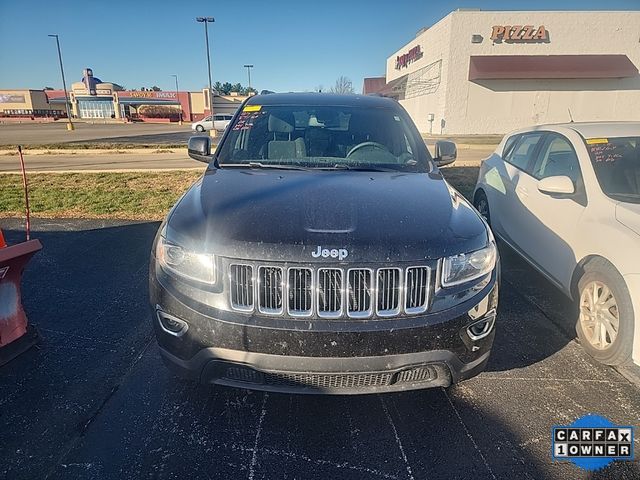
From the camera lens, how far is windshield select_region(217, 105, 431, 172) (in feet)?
11.0

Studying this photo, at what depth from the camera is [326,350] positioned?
2.06 meters

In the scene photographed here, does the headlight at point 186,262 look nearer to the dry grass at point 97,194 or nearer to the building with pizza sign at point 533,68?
the dry grass at point 97,194

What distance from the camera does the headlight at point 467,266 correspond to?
2.15 meters

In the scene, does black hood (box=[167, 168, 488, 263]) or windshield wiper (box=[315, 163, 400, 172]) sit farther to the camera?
windshield wiper (box=[315, 163, 400, 172])

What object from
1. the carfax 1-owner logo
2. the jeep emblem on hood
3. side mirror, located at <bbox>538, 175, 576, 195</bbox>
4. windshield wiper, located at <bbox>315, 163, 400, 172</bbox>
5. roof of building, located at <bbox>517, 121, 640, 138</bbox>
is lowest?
the carfax 1-owner logo

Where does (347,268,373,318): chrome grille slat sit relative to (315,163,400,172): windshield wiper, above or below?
below

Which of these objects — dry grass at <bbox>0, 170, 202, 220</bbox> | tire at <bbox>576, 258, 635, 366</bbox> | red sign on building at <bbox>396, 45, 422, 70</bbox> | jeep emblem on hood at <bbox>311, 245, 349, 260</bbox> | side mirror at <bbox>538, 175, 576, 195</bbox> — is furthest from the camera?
red sign on building at <bbox>396, 45, 422, 70</bbox>

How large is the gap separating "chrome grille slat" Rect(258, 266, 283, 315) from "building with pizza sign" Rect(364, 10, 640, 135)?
2967cm

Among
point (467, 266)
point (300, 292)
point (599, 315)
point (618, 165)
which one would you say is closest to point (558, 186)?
point (618, 165)

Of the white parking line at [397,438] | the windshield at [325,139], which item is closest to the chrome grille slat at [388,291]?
the white parking line at [397,438]

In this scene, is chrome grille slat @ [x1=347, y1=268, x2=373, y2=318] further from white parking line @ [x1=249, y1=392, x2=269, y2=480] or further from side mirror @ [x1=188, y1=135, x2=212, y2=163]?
side mirror @ [x1=188, y1=135, x2=212, y2=163]

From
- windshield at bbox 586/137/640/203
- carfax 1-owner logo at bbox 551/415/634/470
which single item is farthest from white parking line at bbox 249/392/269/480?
windshield at bbox 586/137/640/203

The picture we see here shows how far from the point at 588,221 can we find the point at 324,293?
2.47 m

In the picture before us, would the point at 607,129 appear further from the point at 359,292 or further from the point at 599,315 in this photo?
the point at 359,292
